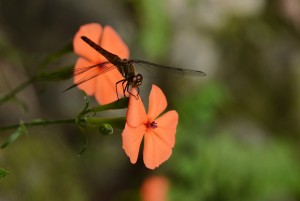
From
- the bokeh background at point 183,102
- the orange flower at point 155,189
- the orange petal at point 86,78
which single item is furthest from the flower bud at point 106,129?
the orange flower at point 155,189

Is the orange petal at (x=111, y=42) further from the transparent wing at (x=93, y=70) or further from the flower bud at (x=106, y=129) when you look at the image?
the flower bud at (x=106, y=129)

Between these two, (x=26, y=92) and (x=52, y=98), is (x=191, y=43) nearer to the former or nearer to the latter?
(x=52, y=98)

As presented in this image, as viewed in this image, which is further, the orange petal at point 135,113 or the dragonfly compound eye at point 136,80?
the dragonfly compound eye at point 136,80

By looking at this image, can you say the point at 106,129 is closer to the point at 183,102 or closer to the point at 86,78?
the point at 86,78

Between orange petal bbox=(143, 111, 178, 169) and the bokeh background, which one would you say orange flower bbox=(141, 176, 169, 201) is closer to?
the bokeh background

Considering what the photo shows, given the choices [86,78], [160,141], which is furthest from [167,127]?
[86,78]

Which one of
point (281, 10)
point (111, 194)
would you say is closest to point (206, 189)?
point (111, 194)


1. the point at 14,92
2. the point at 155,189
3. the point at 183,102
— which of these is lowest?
the point at 155,189
